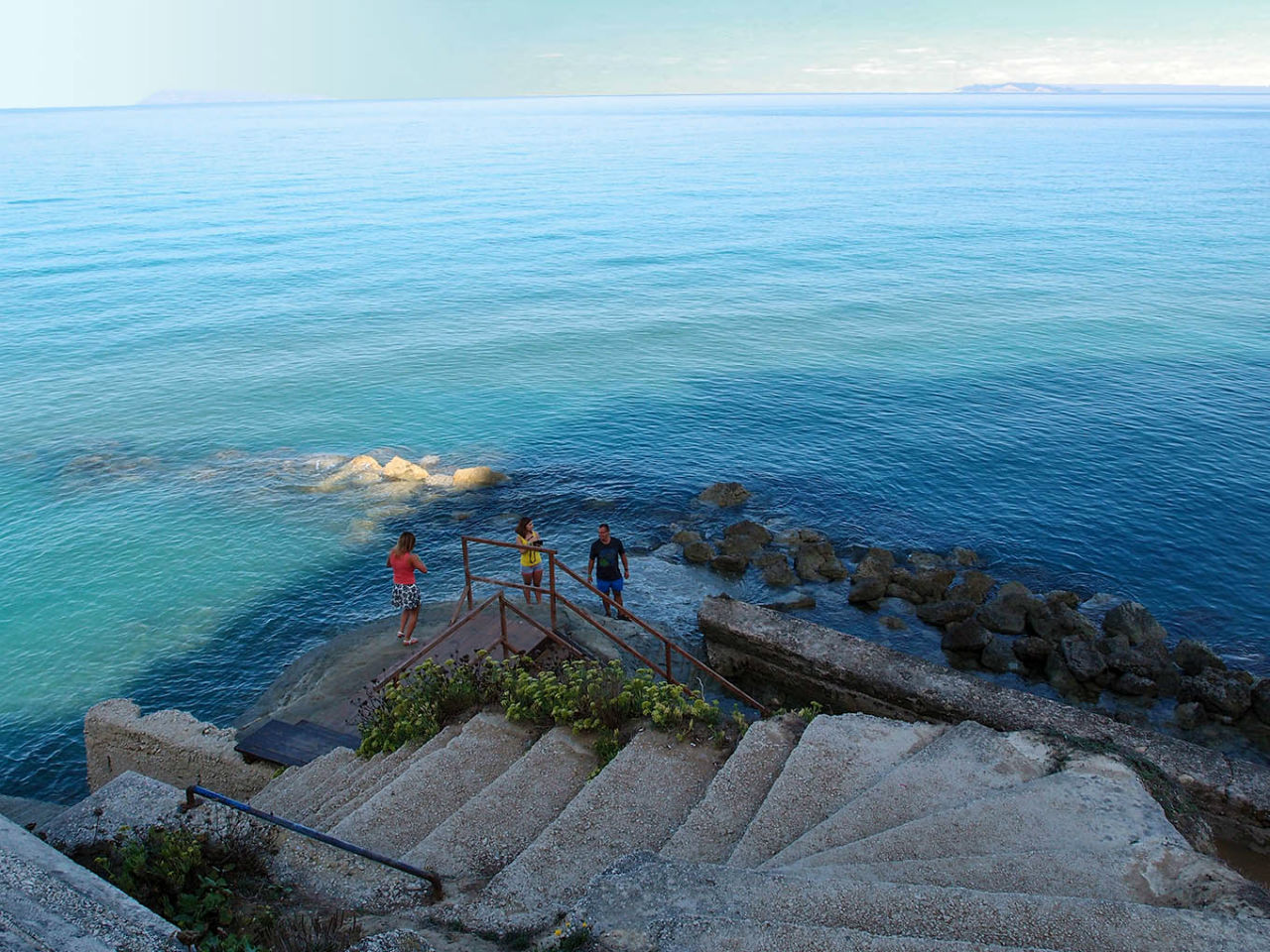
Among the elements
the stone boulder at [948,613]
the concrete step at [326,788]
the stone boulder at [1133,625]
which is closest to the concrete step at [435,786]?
the concrete step at [326,788]

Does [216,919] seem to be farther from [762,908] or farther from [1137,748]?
[1137,748]

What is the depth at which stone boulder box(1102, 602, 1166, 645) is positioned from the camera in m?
16.8

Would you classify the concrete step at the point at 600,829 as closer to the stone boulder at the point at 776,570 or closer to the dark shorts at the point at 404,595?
the dark shorts at the point at 404,595

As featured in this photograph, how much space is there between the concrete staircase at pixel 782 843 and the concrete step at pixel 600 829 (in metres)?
0.02

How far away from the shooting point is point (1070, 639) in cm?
1644

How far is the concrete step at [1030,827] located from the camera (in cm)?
706

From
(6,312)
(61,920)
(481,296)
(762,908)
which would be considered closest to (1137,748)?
(762,908)

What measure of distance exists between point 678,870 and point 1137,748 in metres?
8.12

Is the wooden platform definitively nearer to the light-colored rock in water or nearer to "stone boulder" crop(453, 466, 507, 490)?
"stone boulder" crop(453, 466, 507, 490)

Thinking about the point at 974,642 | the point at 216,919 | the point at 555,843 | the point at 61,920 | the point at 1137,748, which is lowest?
the point at 974,642

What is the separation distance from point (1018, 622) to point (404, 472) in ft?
50.4

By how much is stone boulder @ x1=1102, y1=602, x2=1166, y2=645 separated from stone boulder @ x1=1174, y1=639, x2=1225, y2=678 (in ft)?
1.89

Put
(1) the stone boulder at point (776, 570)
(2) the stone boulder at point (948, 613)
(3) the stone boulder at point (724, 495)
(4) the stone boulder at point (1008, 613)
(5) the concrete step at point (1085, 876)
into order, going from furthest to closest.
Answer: (3) the stone boulder at point (724, 495) < (1) the stone boulder at point (776, 570) < (2) the stone boulder at point (948, 613) < (4) the stone boulder at point (1008, 613) < (5) the concrete step at point (1085, 876)

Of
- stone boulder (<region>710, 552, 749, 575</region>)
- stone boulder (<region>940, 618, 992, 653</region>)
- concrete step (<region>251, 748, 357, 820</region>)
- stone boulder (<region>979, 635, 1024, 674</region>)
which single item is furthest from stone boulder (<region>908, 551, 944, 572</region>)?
concrete step (<region>251, 748, 357, 820</region>)
